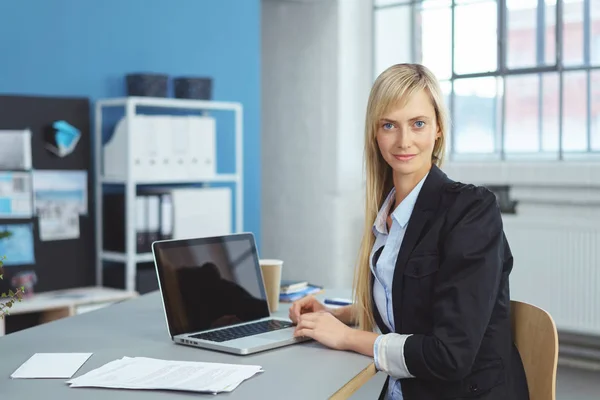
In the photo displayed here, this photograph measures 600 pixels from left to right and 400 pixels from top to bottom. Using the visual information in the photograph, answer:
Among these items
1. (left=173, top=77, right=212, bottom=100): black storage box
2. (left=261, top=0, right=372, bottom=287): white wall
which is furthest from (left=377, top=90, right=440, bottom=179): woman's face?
(left=261, top=0, right=372, bottom=287): white wall

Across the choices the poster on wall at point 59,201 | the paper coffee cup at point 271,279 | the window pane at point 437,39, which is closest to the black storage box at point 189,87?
the poster on wall at point 59,201

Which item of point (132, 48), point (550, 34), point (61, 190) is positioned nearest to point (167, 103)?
point (132, 48)

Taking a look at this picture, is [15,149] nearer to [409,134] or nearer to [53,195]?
[53,195]

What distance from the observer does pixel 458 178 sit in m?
5.46

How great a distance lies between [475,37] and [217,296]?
13.8 ft

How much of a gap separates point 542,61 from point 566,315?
1.76 metres

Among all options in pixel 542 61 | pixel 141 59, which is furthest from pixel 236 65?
pixel 542 61

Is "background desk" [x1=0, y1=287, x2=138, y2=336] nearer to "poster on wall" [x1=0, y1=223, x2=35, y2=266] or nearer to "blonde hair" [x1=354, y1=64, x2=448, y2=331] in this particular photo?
"poster on wall" [x1=0, y1=223, x2=35, y2=266]

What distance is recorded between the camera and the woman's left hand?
172 cm

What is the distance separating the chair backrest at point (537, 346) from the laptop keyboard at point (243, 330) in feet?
1.85

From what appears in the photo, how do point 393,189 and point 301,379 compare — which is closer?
point 301,379

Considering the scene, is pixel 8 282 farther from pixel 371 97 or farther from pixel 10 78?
pixel 371 97

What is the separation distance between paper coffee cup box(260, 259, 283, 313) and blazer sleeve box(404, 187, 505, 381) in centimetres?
68

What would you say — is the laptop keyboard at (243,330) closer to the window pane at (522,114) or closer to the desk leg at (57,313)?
the desk leg at (57,313)
